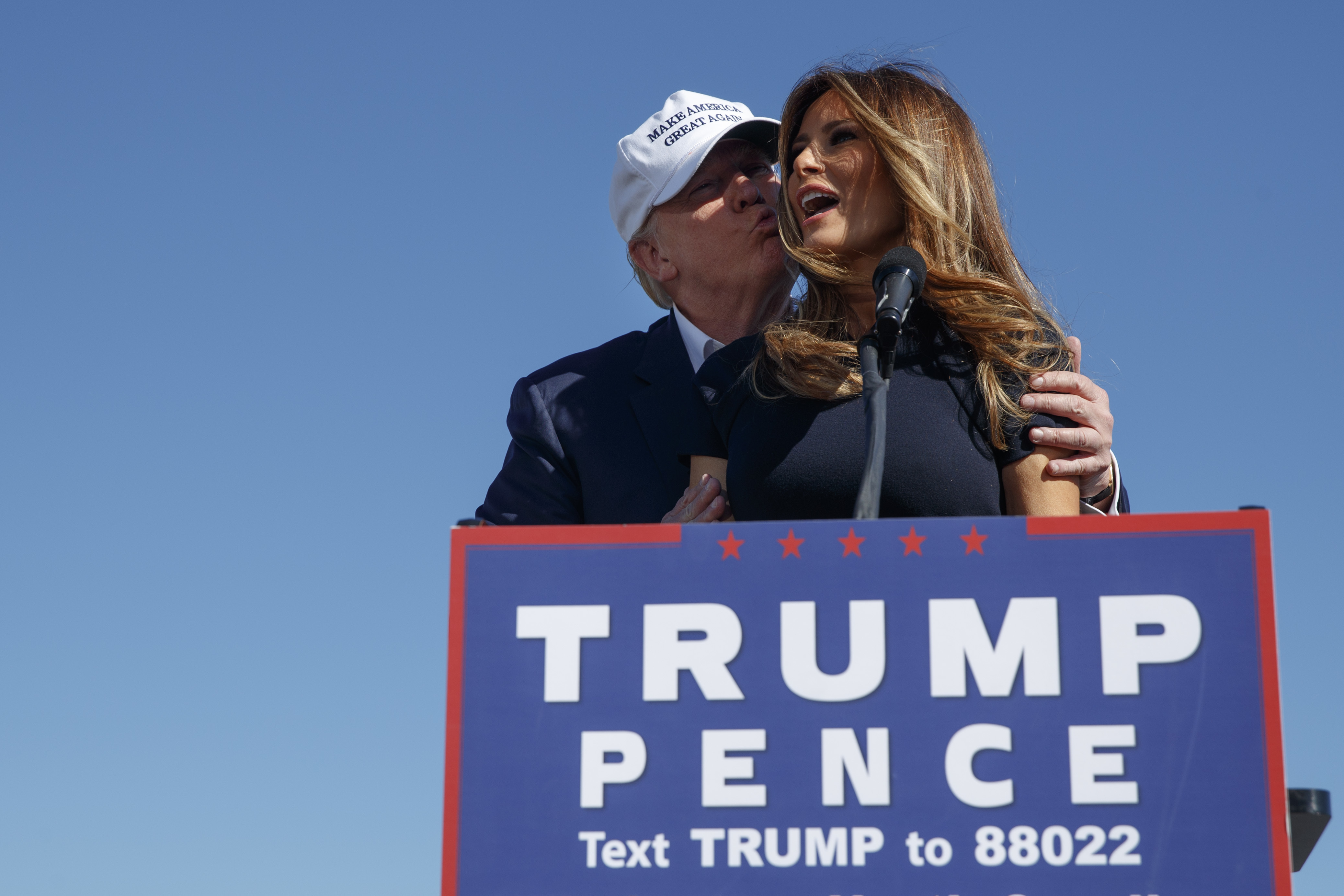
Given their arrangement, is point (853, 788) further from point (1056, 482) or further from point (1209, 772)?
point (1056, 482)

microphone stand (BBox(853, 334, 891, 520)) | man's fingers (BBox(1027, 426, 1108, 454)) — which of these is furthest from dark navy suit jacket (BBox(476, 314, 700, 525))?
microphone stand (BBox(853, 334, 891, 520))

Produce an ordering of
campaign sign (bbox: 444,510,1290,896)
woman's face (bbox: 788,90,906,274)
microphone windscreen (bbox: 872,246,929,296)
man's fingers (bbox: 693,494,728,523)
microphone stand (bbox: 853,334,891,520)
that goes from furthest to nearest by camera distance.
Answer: woman's face (bbox: 788,90,906,274) → man's fingers (bbox: 693,494,728,523) → microphone windscreen (bbox: 872,246,929,296) → microphone stand (bbox: 853,334,891,520) → campaign sign (bbox: 444,510,1290,896)

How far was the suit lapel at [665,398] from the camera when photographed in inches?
175

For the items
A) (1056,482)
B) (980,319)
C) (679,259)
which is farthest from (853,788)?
(679,259)

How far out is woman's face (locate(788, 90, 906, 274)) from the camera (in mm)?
3326

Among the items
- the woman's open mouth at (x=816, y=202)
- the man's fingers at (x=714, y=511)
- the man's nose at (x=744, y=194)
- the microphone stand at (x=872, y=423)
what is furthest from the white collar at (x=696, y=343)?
the microphone stand at (x=872, y=423)

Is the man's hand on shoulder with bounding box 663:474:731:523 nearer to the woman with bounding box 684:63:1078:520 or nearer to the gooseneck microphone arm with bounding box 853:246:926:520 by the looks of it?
the woman with bounding box 684:63:1078:520

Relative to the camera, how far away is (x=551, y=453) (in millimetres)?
4660

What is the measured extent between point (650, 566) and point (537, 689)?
0.24 meters

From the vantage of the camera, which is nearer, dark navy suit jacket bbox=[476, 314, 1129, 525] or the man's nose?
dark navy suit jacket bbox=[476, 314, 1129, 525]

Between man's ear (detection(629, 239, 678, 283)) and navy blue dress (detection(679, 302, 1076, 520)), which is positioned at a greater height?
man's ear (detection(629, 239, 678, 283))

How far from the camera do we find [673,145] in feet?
16.3

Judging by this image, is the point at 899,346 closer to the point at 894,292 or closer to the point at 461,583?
the point at 894,292

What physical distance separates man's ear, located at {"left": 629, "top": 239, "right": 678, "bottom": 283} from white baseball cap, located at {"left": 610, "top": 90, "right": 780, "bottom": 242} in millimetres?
58
